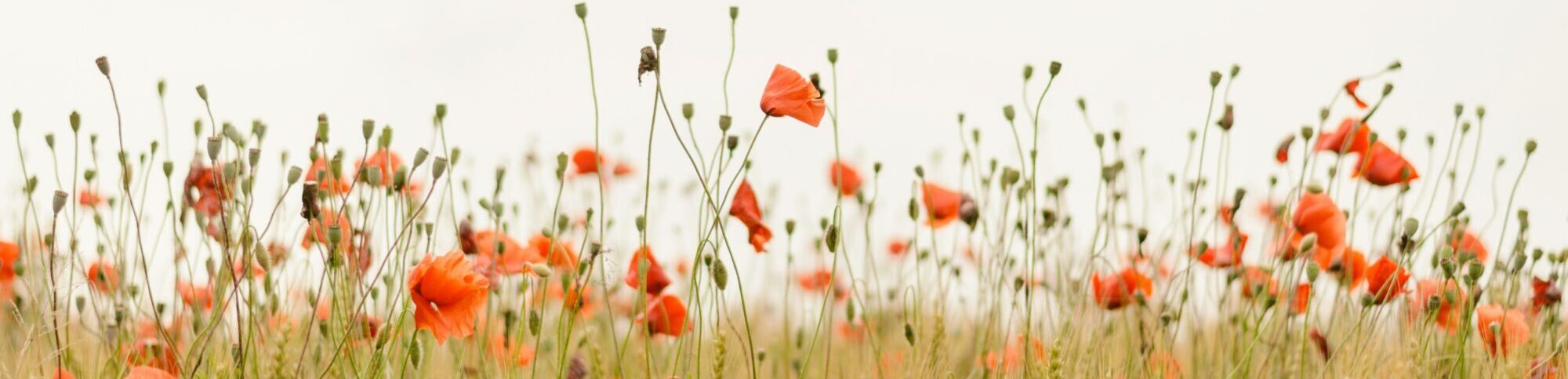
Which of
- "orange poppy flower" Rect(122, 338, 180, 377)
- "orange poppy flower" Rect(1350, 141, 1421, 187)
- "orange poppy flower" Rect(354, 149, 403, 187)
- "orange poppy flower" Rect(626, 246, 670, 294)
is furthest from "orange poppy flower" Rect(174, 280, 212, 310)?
"orange poppy flower" Rect(1350, 141, 1421, 187)

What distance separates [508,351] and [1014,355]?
910 mm

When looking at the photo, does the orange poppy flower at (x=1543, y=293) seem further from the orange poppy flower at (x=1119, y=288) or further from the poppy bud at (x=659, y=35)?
the poppy bud at (x=659, y=35)

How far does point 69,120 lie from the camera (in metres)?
2.17

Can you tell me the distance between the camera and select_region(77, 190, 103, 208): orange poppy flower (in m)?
2.63

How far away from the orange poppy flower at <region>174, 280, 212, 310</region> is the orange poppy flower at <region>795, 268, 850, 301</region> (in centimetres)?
137

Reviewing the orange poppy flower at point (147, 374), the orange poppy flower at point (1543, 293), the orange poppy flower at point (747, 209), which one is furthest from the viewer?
the orange poppy flower at point (1543, 293)

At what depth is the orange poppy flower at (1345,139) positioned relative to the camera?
108 inches

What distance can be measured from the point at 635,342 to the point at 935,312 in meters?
0.68

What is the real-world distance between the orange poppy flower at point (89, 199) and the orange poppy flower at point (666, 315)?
3.30 ft

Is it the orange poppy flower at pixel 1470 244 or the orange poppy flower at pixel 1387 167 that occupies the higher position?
the orange poppy flower at pixel 1387 167

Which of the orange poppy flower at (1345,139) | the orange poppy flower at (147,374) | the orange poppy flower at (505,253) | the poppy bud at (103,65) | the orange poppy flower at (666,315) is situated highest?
the poppy bud at (103,65)

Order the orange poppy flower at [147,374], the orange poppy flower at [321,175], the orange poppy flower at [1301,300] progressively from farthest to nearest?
the orange poppy flower at [1301,300], the orange poppy flower at [321,175], the orange poppy flower at [147,374]

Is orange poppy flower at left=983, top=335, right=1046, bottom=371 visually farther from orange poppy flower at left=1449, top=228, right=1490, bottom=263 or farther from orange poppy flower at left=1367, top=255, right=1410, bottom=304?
orange poppy flower at left=1449, top=228, right=1490, bottom=263

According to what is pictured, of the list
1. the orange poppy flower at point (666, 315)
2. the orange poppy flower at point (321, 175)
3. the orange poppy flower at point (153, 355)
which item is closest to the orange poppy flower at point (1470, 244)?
the orange poppy flower at point (666, 315)
